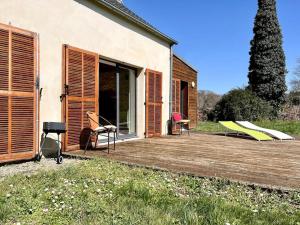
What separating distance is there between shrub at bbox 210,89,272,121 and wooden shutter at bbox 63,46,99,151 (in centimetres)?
1151

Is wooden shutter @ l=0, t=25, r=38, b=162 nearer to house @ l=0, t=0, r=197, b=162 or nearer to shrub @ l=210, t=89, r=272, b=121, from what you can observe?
house @ l=0, t=0, r=197, b=162

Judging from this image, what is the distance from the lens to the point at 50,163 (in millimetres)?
5688

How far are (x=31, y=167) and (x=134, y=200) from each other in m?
2.46

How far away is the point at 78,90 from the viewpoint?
6949 millimetres

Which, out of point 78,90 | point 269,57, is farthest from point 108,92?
point 269,57

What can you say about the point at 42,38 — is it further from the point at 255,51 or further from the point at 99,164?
the point at 255,51

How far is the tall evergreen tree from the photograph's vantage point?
67.7 feet

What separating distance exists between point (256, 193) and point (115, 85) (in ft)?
18.9

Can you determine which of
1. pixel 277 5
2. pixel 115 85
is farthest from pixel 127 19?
pixel 277 5

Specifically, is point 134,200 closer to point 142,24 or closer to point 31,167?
point 31,167

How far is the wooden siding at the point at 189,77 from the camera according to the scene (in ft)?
41.5

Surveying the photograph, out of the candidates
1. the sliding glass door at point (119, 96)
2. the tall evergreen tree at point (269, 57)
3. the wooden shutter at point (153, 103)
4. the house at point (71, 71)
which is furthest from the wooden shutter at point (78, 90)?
the tall evergreen tree at point (269, 57)

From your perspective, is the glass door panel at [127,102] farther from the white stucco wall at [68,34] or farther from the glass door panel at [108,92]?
the glass door panel at [108,92]

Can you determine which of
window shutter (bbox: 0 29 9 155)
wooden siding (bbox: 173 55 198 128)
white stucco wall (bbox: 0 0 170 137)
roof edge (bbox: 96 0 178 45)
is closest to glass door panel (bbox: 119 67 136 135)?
white stucco wall (bbox: 0 0 170 137)
